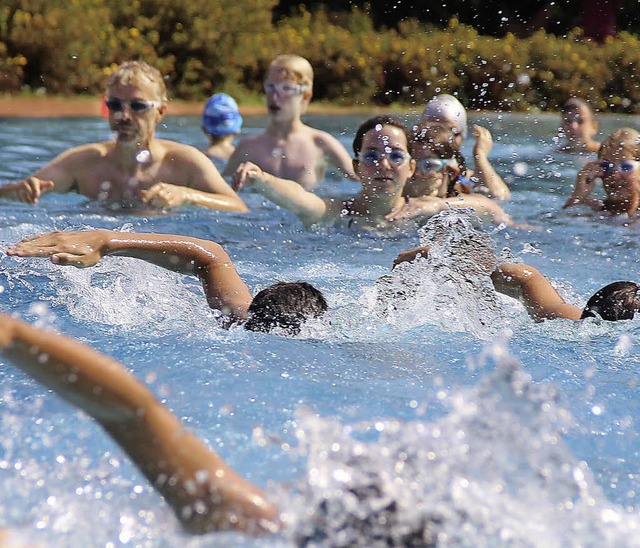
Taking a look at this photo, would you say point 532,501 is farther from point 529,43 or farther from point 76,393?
point 529,43

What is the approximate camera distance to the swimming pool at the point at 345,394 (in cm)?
211

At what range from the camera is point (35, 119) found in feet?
34.8

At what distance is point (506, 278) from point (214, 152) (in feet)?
14.4

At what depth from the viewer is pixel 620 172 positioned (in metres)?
6.19

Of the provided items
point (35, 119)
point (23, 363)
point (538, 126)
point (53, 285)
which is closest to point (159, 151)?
point (53, 285)

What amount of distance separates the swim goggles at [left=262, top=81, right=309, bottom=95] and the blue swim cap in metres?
1.01

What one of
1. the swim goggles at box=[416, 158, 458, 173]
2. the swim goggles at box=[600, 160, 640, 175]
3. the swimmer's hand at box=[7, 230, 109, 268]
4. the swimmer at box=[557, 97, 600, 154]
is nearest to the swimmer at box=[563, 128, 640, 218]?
the swim goggles at box=[600, 160, 640, 175]

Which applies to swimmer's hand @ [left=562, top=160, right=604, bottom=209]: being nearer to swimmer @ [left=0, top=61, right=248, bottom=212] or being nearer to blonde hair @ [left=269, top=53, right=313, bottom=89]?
blonde hair @ [left=269, top=53, right=313, bottom=89]

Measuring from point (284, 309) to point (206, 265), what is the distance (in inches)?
19.4

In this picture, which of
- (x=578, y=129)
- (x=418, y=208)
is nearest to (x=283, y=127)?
(x=418, y=208)

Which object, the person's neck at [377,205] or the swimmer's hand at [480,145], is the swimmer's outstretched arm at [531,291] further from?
the swimmer's hand at [480,145]

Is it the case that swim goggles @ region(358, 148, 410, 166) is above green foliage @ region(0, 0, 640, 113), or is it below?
above

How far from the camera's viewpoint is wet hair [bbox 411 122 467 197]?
5.85 metres

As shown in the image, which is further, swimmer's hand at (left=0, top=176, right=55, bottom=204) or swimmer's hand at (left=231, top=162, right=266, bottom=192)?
swimmer's hand at (left=0, top=176, right=55, bottom=204)
